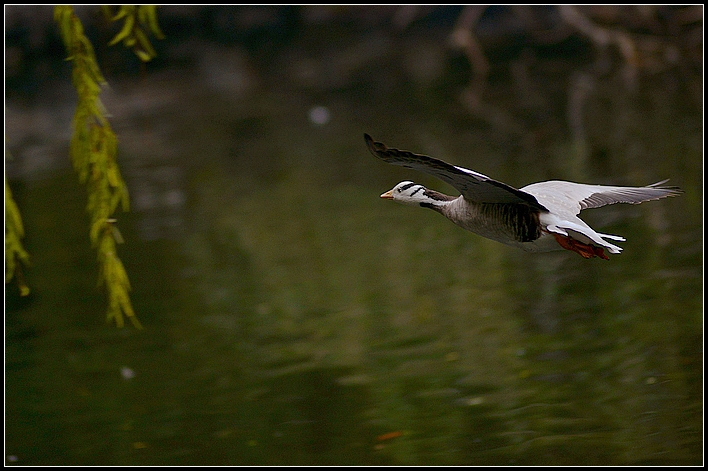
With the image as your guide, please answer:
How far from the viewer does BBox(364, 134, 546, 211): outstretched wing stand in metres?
2.78

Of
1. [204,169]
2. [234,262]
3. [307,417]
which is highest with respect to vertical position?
[204,169]

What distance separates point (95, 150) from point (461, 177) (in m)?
1.72

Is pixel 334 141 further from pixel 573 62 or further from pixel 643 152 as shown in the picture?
pixel 573 62

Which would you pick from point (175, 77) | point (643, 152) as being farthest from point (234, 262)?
point (175, 77)

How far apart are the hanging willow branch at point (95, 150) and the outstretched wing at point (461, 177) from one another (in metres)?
1.51

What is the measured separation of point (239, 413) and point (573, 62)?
17689 mm

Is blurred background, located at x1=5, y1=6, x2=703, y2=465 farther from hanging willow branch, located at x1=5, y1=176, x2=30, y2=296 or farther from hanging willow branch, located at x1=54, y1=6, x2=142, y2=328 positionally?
hanging willow branch, located at x1=5, y1=176, x2=30, y2=296

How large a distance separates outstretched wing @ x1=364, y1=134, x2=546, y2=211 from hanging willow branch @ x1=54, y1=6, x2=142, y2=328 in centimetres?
151

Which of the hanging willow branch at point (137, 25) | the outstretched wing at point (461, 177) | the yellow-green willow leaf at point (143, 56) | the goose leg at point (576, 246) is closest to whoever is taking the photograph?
the outstretched wing at point (461, 177)

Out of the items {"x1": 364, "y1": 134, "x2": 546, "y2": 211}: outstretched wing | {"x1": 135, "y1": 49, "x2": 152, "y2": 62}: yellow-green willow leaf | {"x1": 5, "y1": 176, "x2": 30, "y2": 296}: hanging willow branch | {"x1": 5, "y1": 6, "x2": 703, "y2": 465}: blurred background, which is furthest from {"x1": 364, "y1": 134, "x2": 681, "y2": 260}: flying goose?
{"x1": 5, "y1": 6, "x2": 703, "y2": 465}: blurred background

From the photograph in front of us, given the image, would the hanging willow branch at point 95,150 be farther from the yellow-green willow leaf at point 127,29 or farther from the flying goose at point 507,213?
the flying goose at point 507,213

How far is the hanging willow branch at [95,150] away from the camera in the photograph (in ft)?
12.8

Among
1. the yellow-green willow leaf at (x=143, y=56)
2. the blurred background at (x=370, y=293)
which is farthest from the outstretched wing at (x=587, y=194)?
the blurred background at (x=370, y=293)

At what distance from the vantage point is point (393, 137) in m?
16.5
